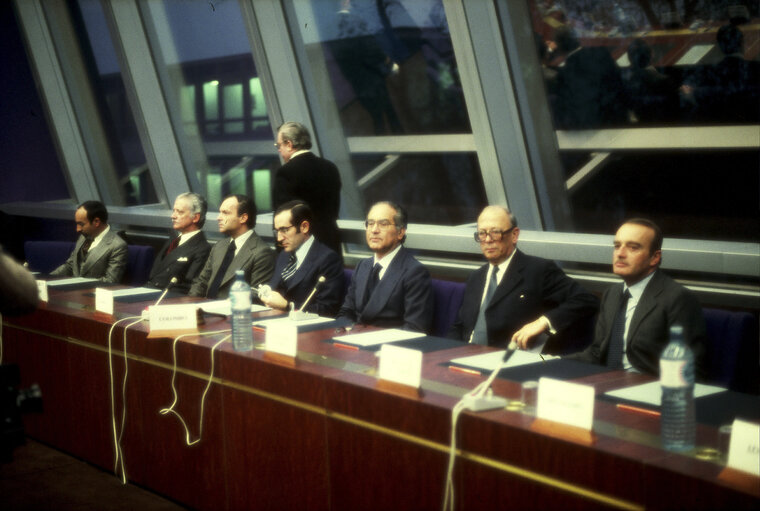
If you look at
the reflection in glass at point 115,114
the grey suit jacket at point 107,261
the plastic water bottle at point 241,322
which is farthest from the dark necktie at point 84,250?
the plastic water bottle at point 241,322

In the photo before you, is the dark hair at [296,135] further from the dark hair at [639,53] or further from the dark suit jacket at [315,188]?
the dark hair at [639,53]

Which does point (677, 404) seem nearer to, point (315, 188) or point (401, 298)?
point (401, 298)

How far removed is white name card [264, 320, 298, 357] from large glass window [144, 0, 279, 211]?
3938mm

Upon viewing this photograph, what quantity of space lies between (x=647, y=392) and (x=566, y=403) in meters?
0.40

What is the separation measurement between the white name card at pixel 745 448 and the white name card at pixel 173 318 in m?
2.09

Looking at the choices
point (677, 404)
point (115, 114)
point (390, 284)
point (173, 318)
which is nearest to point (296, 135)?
point (390, 284)

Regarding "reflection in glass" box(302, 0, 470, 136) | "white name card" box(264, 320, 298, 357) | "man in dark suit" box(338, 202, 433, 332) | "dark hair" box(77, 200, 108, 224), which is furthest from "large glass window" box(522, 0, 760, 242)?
"dark hair" box(77, 200, 108, 224)

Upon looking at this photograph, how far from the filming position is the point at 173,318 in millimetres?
3168

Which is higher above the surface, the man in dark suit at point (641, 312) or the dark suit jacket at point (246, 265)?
the dark suit jacket at point (246, 265)

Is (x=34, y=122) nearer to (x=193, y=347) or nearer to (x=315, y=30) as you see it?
(x=315, y=30)

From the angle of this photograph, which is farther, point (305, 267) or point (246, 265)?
point (246, 265)

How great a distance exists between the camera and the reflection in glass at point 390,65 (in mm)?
5031

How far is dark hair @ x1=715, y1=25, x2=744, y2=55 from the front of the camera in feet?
12.3

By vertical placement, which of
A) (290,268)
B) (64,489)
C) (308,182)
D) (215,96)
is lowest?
(64,489)
